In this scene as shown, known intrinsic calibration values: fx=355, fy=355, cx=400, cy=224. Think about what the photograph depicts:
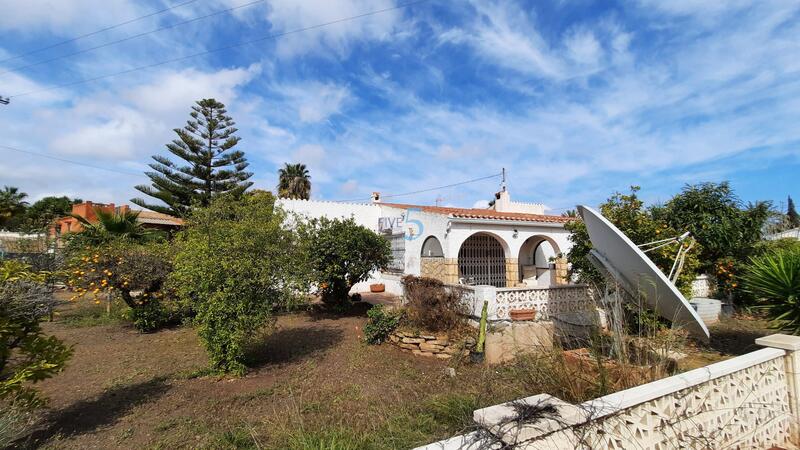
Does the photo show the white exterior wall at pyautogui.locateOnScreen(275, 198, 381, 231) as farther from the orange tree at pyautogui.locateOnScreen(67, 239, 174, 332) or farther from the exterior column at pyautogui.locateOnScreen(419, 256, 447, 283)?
the orange tree at pyautogui.locateOnScreen(67, 239, 174, 332)

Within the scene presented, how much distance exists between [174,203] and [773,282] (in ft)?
76.1

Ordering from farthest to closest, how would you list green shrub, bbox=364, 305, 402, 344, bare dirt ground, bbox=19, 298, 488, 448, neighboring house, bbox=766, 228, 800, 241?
1. neighboring house, bbox=766, 228, 800, 241
2. green shrub, bbox=364, 305, 402, 344
3. bare dirt ground, bbox=19, 298, 488, 448

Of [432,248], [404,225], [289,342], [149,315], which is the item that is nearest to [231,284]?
[289,342]

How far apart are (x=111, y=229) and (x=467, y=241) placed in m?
12.3

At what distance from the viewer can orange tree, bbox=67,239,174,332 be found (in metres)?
7.95

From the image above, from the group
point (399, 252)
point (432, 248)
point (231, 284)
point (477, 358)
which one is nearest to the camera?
point (231, 284)

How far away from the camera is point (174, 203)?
1973 centimetres

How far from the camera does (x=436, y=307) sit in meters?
7.59

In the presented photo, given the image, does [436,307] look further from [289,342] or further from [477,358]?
[289,342]

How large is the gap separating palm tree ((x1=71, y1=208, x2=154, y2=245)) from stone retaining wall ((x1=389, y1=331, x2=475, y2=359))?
9055mm

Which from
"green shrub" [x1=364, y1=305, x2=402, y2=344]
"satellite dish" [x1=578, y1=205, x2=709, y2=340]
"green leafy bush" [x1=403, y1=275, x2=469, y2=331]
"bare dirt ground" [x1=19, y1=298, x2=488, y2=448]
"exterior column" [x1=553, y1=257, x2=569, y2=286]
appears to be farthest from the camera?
"exterior column" [x1=553, y1=257, x2=569, y2=286]

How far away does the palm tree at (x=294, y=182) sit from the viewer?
27042mm

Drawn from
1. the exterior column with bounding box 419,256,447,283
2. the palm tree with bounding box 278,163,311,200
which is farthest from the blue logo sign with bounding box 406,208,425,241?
the palm tree with bounding box 278,163,311,200

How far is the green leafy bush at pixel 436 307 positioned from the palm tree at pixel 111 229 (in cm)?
903
